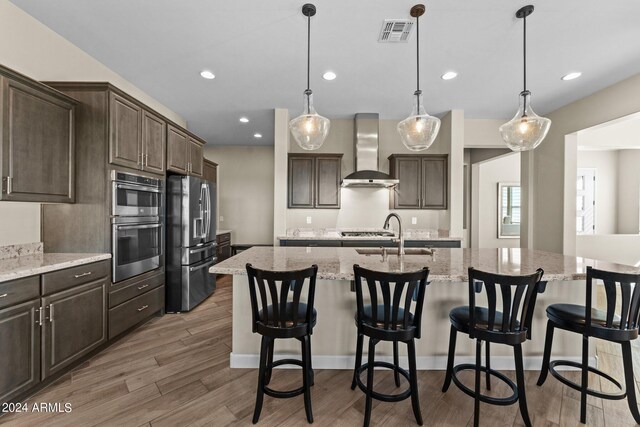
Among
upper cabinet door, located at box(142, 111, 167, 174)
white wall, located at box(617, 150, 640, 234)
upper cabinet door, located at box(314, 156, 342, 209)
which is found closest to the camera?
upper cabinet door, located at box(142, 111, 167, 174)

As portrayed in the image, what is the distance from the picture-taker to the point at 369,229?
498cm

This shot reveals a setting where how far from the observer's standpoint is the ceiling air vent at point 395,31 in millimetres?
2371

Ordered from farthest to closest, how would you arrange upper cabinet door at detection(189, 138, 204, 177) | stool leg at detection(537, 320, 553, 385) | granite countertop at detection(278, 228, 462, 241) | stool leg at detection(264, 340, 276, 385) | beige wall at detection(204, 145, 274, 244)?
beige wall at detection(204, 145, 274, 244) < granite countertop at detection(278, 228, 462, 241) < upper cabinet door at detection(189, 138, 204, 177) < stool leg at detection(537, 320, 553, 385) < stool leg at detection(264, 340, 276, 385)

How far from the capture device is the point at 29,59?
7.86 feet

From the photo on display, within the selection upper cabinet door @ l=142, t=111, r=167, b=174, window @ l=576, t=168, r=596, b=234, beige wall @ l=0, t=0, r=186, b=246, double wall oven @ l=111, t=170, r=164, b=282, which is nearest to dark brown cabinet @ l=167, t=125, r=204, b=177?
upper cabinet door @ l=142, t=111, r=167, b=174

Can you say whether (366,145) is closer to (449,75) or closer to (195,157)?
(449,75)

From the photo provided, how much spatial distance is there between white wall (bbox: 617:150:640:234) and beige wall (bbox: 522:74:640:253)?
292cm

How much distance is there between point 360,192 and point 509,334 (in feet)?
11.7

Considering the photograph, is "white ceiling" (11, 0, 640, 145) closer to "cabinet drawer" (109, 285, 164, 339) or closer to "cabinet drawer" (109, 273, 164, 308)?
"cabinet drawer" (109, 273, 164, 308)

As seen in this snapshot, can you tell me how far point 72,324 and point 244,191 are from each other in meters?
4.91

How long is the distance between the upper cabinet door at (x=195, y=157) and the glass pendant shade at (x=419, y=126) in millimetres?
3005

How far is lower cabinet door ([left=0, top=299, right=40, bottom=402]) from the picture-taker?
1697 mm

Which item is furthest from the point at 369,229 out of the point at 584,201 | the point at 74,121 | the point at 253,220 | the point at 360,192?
the point at 584,201

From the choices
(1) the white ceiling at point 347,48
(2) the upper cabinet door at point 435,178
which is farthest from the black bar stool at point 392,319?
(2) the upper cabinet door at point 435,178
